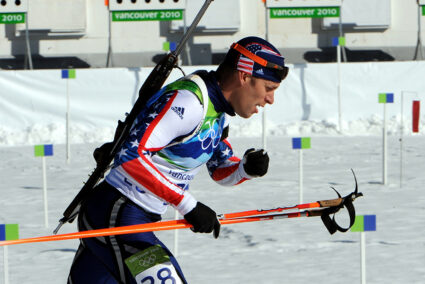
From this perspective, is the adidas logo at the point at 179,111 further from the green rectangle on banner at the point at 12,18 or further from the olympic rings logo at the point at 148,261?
the green rectangle on banner at the point at 12,18

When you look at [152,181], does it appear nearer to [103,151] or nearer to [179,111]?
[179,111]

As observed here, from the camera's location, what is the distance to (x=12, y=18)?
16.2m

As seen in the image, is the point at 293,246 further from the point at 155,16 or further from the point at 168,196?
the point at 155,16

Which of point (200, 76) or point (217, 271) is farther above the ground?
point (200, 76)

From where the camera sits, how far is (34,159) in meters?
A: 12.1

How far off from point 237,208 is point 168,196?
548 cm

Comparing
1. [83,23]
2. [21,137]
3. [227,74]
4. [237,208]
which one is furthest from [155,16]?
[227,74]

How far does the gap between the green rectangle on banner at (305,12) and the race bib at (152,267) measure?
13.5m

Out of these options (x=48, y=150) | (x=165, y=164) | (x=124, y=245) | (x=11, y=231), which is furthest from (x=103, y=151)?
(x=48, y=150)

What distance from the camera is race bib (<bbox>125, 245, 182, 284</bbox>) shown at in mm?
3158

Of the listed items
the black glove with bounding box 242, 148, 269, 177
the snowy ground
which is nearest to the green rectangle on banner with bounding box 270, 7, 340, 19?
the snowy ground

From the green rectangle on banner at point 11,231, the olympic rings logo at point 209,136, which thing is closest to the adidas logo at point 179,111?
the olympic rings logo at point 209,136

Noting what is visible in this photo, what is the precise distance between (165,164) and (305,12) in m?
13.6

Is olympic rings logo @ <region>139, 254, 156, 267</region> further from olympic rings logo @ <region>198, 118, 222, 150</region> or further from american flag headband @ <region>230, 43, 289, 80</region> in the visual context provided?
american flag headband @ <region>230, 43, 289, 80</region>
